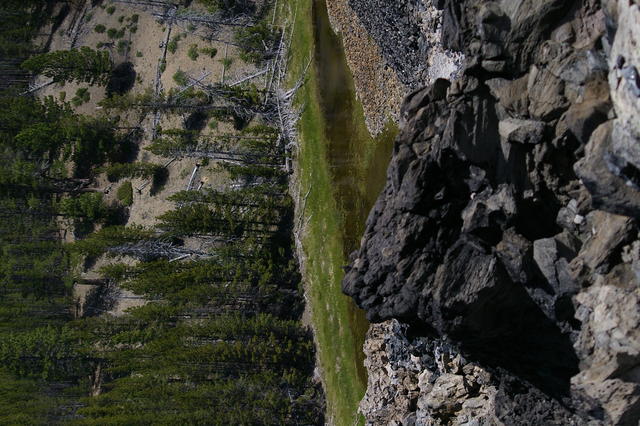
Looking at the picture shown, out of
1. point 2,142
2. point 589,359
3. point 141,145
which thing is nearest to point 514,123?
point 589,359

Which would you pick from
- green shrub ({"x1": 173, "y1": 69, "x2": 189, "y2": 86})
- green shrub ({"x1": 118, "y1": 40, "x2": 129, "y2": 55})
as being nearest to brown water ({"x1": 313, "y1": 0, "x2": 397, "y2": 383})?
green shrub ({"x1": 173, "y1": 69, "x2": 189, "y2": 86})

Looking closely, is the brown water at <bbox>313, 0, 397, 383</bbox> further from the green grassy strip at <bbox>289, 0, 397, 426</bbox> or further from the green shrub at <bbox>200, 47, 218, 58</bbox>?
the green shrub at <bbox>200, 47, 218, 58</bbox>

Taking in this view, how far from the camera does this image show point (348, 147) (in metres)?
46.2

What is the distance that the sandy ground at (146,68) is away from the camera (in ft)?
Result: 175

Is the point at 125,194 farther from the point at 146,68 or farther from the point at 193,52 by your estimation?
the point at 193,52

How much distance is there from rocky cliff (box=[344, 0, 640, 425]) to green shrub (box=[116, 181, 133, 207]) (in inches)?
1259

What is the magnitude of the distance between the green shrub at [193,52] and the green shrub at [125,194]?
11722 mm

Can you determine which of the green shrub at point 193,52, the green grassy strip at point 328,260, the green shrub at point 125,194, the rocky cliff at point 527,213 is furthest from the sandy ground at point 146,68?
the rocky cliff at point 527,213

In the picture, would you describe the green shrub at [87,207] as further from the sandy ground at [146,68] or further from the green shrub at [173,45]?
the green shrub at [173,45]

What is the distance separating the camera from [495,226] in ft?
75.3

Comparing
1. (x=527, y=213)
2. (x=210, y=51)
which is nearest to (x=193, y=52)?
(x=210, y=51)

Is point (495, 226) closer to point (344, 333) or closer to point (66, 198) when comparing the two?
point (344, 333)

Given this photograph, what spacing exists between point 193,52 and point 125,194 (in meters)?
Answer: 13.1

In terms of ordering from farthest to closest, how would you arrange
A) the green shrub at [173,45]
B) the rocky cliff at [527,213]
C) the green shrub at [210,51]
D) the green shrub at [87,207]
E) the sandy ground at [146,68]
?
the green shrub at [173,45] → the green shrub at [87,207] → the green shrub at [210,51] → the sandy ground at [146,68] → the rocky cliff at [527,213]
